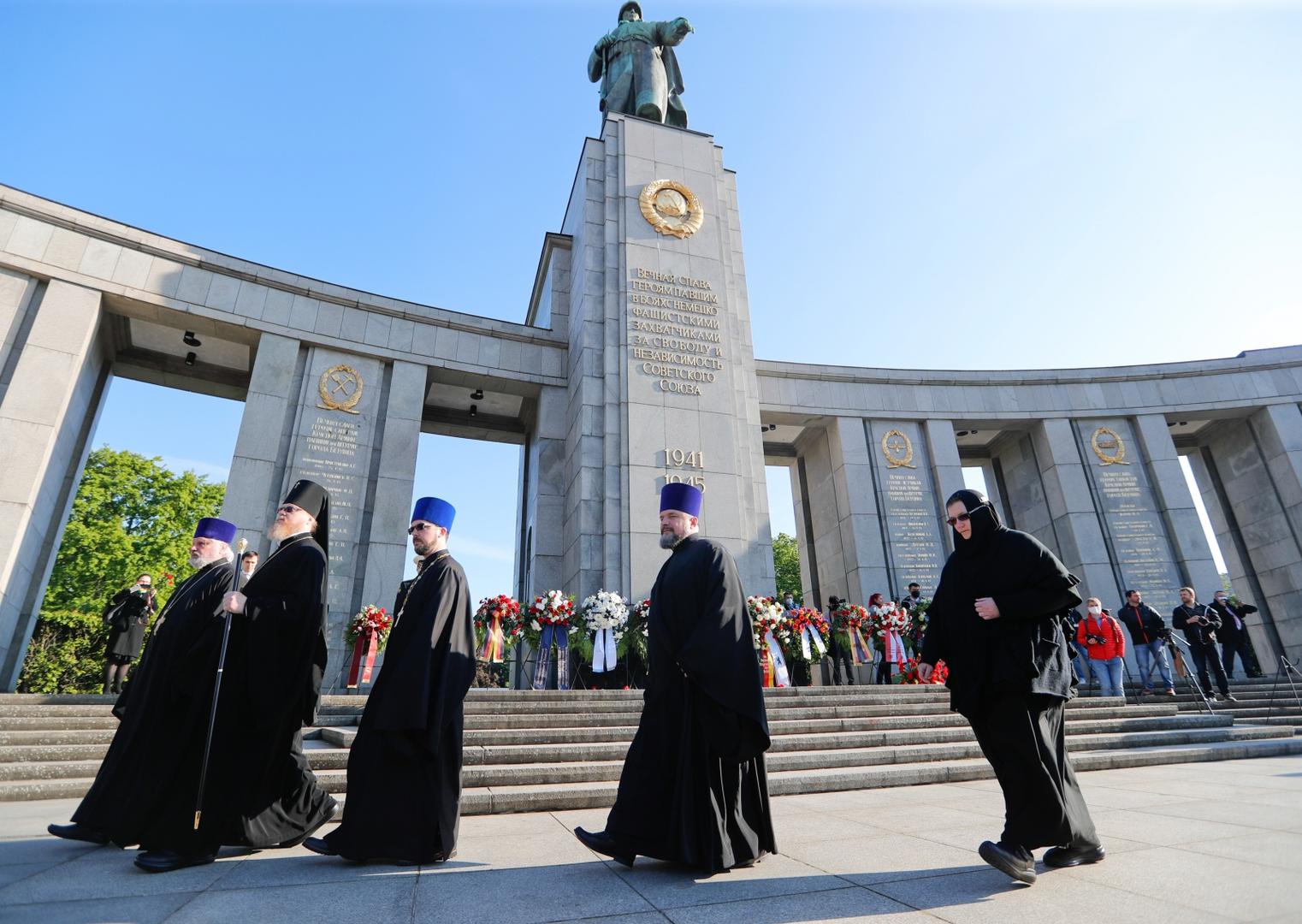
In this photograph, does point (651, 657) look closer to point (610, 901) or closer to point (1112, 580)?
point (610, 901)

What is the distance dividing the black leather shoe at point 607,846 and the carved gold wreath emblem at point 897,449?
18.9m

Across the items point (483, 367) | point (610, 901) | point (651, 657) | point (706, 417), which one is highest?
point (483, 367)

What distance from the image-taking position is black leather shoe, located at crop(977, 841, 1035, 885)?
337 cm

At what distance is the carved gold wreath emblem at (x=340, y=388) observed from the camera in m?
16.3

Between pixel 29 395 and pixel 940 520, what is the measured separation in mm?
22273

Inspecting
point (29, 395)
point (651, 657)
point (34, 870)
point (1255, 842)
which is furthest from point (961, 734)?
point (29, 395)

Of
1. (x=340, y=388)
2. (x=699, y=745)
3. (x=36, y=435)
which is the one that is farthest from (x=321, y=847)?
(x=340, y=388)

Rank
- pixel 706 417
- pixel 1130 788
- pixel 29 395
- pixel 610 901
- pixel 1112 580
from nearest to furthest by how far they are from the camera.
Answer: pixel 610 901 → pixel 1130 788 → pixel 29 395 → pixel 706 417 → pixel 1112 580

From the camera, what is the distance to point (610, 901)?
3.18 m

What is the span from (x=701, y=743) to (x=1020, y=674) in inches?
74.0

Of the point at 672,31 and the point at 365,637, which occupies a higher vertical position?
the point at 672,31

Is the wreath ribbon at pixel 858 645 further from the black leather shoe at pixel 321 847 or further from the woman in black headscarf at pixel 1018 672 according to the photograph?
the black leather shoe at pixel 321 847

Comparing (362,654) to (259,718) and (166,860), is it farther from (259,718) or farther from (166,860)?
(166,860)

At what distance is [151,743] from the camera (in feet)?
13.7
